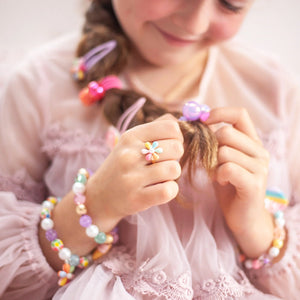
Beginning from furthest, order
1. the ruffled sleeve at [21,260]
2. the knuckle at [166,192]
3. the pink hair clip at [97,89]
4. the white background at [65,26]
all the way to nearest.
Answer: the white background at [65,26]
the pink hair clip at [97,89]
the ruffled sleeve at [21,260]
the knuckle at [166,192]

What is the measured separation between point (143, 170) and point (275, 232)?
0.32 meters

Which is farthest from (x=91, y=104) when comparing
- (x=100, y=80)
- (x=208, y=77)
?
(x=208, y=77)

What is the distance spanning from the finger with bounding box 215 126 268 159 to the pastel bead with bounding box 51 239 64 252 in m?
0.33

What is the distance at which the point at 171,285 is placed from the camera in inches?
21.4

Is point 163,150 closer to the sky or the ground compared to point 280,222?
closer to the sky

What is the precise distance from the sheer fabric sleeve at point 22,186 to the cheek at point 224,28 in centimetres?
40

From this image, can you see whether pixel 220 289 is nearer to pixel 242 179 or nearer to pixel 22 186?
pixel 242 179

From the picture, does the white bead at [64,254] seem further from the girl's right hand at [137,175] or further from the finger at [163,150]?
the finger at [163,150]

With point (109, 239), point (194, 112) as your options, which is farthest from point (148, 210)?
point (194, 112)

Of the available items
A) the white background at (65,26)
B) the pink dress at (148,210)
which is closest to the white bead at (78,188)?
the pink dress at (148,210)

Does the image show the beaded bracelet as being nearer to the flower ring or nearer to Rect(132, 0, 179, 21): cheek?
the flower ring

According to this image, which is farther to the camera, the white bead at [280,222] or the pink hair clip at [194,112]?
the white bead at [280,222]

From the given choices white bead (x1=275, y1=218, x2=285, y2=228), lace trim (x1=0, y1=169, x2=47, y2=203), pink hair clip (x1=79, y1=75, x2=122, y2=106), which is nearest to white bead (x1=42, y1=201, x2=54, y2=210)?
lace trim (x1=0, y1=169, x2=47, y2=203)

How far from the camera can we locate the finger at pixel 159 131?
518 millimetres
